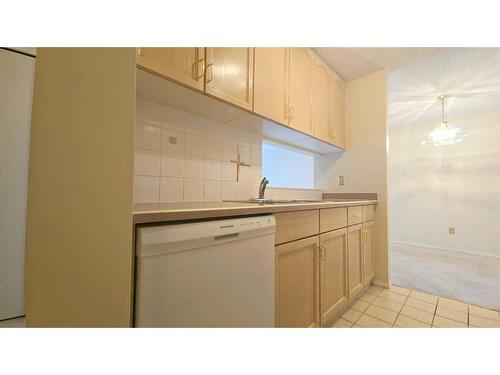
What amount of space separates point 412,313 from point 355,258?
51cm

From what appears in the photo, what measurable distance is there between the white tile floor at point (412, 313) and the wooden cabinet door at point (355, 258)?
13 centimetres

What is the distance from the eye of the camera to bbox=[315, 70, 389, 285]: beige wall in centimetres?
182

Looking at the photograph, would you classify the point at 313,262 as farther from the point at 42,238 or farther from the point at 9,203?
the point at 9,203

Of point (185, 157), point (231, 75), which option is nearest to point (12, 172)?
point (185, 157)

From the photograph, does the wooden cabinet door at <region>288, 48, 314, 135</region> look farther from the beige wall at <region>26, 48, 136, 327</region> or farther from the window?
the beige wall at <region>26, 48, 136, 327</region>

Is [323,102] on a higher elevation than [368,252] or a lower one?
higher

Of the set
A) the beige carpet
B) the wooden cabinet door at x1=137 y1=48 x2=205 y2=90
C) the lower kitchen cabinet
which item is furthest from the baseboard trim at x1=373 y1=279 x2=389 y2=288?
the wooden cabinet door at x1=137 y1=48 x2=205 y2=90

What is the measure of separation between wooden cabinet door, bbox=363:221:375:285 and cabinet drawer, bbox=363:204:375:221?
0.14 ft

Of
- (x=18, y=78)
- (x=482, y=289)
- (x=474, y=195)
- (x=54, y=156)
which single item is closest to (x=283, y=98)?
(x=54, y=156)

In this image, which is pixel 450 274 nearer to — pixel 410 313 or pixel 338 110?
pixel 410 313

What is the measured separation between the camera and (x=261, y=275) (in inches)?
29.9

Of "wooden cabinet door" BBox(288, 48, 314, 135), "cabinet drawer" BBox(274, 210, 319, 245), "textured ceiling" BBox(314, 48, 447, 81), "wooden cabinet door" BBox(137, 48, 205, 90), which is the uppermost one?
"textured ceiling" BBox(314, 48, 447, 81)

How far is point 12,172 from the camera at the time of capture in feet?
3.96

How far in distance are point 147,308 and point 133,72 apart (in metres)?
0.59
